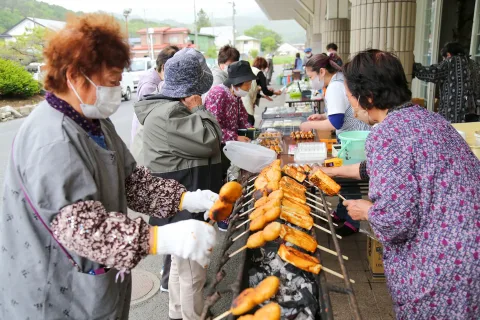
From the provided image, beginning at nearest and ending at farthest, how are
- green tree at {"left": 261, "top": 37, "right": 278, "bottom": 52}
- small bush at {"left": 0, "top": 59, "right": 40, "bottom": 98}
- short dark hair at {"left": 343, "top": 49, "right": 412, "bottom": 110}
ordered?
short dark hair at {"left": 343, "top": 49, "right": 412, "bottom": 110} < small bush at {"left": 0, "top": 59, "right": 40, "bottom": 98} < green tree at {"left": 261, "top": 37, "right": 278, "bottom": 52}

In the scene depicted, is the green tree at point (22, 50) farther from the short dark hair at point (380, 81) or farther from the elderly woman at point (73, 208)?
the short dark hair at point (380, 81)

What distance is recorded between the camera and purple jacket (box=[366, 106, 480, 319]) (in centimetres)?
189

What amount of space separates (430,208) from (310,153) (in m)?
2.10

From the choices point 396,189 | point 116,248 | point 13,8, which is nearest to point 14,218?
point 116,248

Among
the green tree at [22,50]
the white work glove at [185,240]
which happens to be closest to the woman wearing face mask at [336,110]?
the white work glove at [185,240]

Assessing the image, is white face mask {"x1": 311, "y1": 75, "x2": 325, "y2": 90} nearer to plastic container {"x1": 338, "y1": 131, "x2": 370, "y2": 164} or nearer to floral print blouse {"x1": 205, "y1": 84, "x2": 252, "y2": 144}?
floral print blouse {"x1": 205, "y1": 84, "x2": 252, "y2": 144}

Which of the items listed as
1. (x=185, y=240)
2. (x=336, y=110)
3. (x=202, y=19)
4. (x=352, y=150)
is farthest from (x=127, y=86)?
(x=202, y=19)

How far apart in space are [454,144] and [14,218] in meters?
2.03

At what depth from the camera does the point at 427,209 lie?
191 centimetres

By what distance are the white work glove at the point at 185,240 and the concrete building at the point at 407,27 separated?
→ 535 cm

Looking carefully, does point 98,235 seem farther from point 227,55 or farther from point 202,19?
point 202,19

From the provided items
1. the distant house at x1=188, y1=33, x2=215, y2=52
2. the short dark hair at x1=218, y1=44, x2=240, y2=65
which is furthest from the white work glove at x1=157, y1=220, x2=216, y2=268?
the distant house at x1=188, y1=33, x2=215, y2=52

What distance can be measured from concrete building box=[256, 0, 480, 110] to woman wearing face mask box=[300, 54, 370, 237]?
175 cm

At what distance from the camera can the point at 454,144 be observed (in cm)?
196
